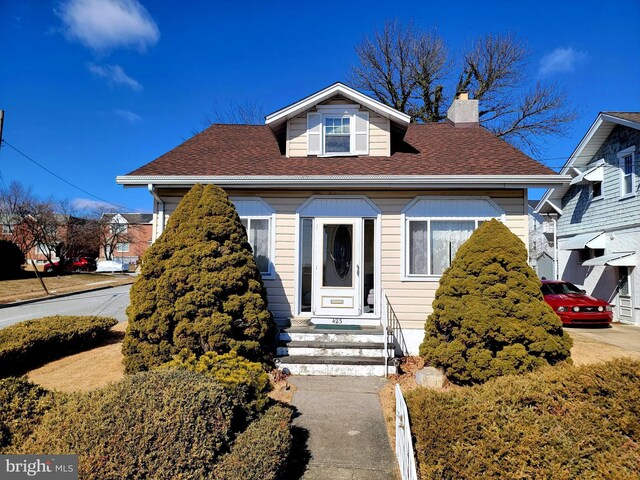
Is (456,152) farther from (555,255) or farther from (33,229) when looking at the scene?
(33,229)

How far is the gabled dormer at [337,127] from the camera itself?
9078mm

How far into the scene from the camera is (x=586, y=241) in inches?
607

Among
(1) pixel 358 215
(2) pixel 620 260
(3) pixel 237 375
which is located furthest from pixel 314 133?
(2) pixel 620 260

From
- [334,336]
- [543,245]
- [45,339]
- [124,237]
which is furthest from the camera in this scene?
[124,237]

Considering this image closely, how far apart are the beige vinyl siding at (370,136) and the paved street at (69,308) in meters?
8.75

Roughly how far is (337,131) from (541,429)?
7585 mm

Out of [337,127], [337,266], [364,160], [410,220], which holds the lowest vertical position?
[337,266]

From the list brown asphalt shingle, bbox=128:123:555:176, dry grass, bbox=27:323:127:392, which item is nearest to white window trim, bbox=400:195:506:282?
brown asphalt shingle, bbox=128:123:555:176

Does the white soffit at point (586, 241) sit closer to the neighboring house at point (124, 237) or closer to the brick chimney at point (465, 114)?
the brick chimney at point (465, 114)

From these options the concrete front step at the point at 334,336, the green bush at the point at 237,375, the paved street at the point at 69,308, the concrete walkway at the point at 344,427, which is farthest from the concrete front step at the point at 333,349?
the paved street at the point at 69,308

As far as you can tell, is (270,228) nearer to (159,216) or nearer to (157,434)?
(159,216)

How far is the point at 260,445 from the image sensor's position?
133 inches

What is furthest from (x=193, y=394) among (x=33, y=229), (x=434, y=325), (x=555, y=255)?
(x=33, y=229)

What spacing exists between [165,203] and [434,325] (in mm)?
6403
